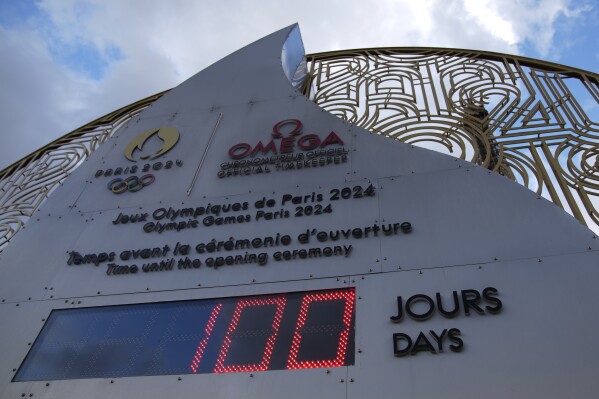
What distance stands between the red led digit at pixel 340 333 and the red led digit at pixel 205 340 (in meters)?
0.64

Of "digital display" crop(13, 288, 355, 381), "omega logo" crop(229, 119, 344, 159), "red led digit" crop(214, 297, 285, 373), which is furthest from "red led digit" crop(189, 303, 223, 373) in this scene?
"omega logo" crop(229, 119, 344, 159)

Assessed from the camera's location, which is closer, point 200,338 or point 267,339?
point 267,339

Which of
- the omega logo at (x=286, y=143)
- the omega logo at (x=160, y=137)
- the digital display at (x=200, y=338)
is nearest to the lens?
the digital display at (x=200, y=338)

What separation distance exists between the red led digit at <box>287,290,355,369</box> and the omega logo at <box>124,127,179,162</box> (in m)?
2.69

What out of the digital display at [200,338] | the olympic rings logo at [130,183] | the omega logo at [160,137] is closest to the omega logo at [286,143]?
the omega logo at [160,137]

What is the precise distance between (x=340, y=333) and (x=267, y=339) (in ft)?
1.63

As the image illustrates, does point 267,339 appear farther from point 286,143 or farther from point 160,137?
point 160,137

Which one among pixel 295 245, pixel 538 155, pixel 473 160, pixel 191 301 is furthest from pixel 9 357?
pixel 538 155

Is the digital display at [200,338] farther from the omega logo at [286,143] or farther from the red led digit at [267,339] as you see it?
the omega logo at [286,143]

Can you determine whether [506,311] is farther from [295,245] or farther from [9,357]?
[9,357]

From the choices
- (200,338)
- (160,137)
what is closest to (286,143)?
(160,137)

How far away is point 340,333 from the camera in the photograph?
352cm

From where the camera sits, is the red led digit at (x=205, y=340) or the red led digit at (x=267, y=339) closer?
the red led digit at (x=267, y=339)

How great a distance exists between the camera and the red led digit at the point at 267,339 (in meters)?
3.53
